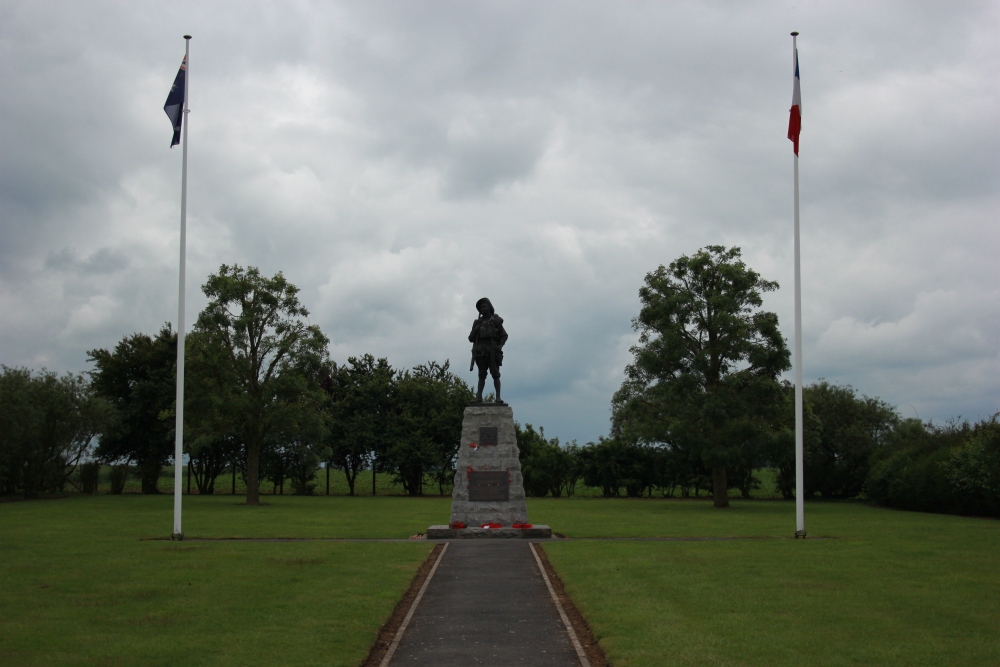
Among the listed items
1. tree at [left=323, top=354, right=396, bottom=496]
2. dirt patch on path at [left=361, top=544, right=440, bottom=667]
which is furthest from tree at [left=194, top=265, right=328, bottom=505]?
dirt patch on path at [left=361, top=544, right=440, bottom=667]

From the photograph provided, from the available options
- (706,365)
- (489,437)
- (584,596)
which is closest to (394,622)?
(584,596)

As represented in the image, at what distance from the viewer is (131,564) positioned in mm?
16859

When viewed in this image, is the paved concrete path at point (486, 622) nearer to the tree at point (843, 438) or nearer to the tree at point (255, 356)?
the tree at point (255, 356)

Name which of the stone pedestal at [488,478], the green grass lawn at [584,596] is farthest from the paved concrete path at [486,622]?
the stone pedestal at [488,478]

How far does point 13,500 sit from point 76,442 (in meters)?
4.19

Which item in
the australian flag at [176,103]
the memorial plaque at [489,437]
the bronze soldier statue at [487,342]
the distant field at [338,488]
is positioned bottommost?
the distant field at [338,488]

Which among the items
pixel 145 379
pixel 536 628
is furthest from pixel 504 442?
pixel 145 379

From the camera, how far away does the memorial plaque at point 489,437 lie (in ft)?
80.9

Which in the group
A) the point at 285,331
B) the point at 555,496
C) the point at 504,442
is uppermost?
the point at 285,331

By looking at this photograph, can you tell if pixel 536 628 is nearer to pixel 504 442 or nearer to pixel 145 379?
pixel 504 442

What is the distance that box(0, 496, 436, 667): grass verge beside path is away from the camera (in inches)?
381

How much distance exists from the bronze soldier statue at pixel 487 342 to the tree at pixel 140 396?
28.8m

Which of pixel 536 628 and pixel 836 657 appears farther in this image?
pixel 536 628

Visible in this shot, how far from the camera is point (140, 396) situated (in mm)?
50938
